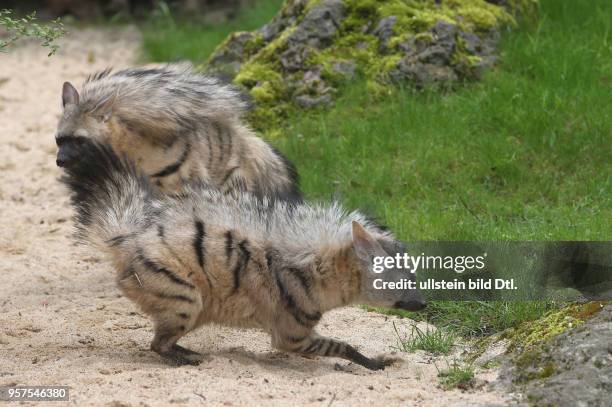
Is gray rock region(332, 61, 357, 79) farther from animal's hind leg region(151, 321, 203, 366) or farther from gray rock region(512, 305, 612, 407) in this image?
gray rock region(512, 305, 612, 407)

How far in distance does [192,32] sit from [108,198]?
7.37m

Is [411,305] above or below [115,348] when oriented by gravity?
above

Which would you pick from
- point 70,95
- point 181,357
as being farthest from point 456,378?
point 70,95

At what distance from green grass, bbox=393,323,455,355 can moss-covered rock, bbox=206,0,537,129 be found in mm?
3241

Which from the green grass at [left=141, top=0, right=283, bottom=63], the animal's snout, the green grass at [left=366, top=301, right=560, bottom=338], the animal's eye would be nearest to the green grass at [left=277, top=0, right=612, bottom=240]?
the green grass at [left=366, top=301, right=560, bottom=338]

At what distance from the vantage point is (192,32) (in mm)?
12375

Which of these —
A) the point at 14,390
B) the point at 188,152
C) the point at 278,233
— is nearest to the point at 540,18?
the point at 188,152

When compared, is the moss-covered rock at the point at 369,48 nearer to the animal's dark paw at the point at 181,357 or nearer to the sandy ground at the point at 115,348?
the sandy ground at the point at 115,348

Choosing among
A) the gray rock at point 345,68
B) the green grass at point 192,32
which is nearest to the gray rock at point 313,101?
the gray rock at point 345,68

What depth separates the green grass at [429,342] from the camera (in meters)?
5.32

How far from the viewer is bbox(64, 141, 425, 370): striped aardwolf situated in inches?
199

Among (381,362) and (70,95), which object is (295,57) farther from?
(381,362)

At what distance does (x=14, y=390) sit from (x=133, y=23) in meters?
9.73

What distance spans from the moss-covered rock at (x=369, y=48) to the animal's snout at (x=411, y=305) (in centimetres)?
330
